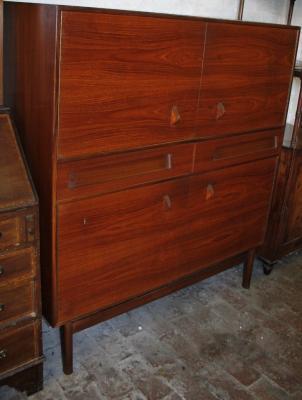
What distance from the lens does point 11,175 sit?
1491 mm

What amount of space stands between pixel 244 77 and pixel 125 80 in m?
0.65

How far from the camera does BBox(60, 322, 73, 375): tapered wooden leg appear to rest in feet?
5.93

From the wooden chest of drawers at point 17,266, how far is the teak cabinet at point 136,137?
76 millimetres

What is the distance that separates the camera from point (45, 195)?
1575 millimetres

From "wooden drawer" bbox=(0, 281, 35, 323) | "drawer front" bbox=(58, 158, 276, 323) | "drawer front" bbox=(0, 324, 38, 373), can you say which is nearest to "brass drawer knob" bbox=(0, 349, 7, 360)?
"drawer front" bbox=(0, 324, 38, 373)

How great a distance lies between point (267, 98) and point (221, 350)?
3.92ft

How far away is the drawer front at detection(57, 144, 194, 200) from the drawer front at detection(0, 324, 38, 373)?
20.5 inches

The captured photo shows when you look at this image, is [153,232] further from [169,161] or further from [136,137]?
[136,137]

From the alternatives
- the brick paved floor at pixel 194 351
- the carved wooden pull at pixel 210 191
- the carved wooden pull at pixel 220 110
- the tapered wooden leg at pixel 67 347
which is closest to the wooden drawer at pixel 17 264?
the tapered wooden leg at pixel 67 347

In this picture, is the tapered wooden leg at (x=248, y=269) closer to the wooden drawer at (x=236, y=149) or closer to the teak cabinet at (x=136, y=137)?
the teak cabinet at (x=136, y=137)

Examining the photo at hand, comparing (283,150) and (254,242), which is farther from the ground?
(283,150)

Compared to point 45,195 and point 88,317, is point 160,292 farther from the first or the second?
point 45,195

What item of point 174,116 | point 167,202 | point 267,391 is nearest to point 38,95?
point 174,116

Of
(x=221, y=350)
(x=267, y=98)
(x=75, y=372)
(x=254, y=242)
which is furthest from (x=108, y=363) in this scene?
(x=267, y=98)
